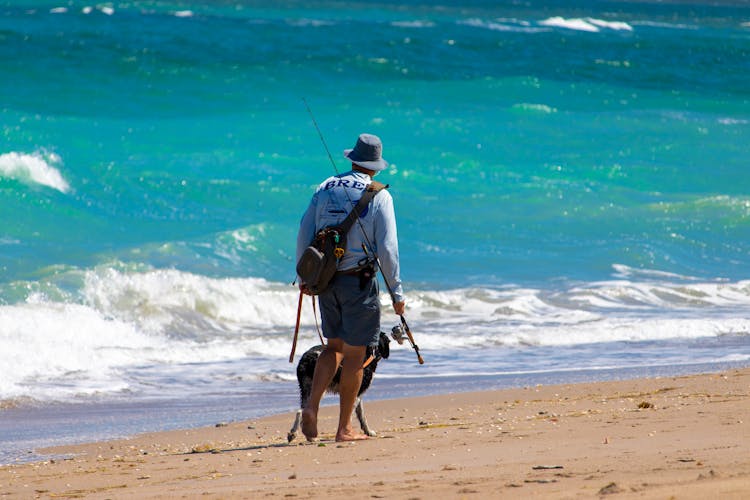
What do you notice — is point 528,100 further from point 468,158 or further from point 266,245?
point 266,245

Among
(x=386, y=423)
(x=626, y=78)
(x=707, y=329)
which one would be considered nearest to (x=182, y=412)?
(x=386, y=423)

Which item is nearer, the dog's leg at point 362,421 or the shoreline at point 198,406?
the dog's leg at point 362,421

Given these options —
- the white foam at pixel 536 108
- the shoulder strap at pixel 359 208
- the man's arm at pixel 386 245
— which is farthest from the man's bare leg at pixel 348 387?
the white foam at pixel 536 108

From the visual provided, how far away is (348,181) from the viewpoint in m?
6.21

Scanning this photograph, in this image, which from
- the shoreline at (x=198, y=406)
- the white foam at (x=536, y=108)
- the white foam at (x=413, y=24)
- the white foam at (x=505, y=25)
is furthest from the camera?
the white foam at (x=505, y=25)

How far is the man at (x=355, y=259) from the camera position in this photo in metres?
6.15

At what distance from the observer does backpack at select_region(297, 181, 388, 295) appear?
6082 millimetres

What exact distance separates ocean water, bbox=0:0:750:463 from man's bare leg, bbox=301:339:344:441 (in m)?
1.60

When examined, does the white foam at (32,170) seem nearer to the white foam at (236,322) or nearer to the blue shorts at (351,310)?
the white foam at (236,322)

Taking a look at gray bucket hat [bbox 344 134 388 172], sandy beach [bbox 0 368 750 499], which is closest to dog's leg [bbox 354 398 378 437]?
sandy beach [bbox 0 368 750 499]

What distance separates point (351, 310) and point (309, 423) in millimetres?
701

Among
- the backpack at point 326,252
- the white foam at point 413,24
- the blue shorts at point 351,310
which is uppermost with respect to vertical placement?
the white foam at point 413,24

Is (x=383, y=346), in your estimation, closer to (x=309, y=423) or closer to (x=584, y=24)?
(x=309, y=423)

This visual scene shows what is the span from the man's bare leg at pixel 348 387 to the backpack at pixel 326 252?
1.54ft
